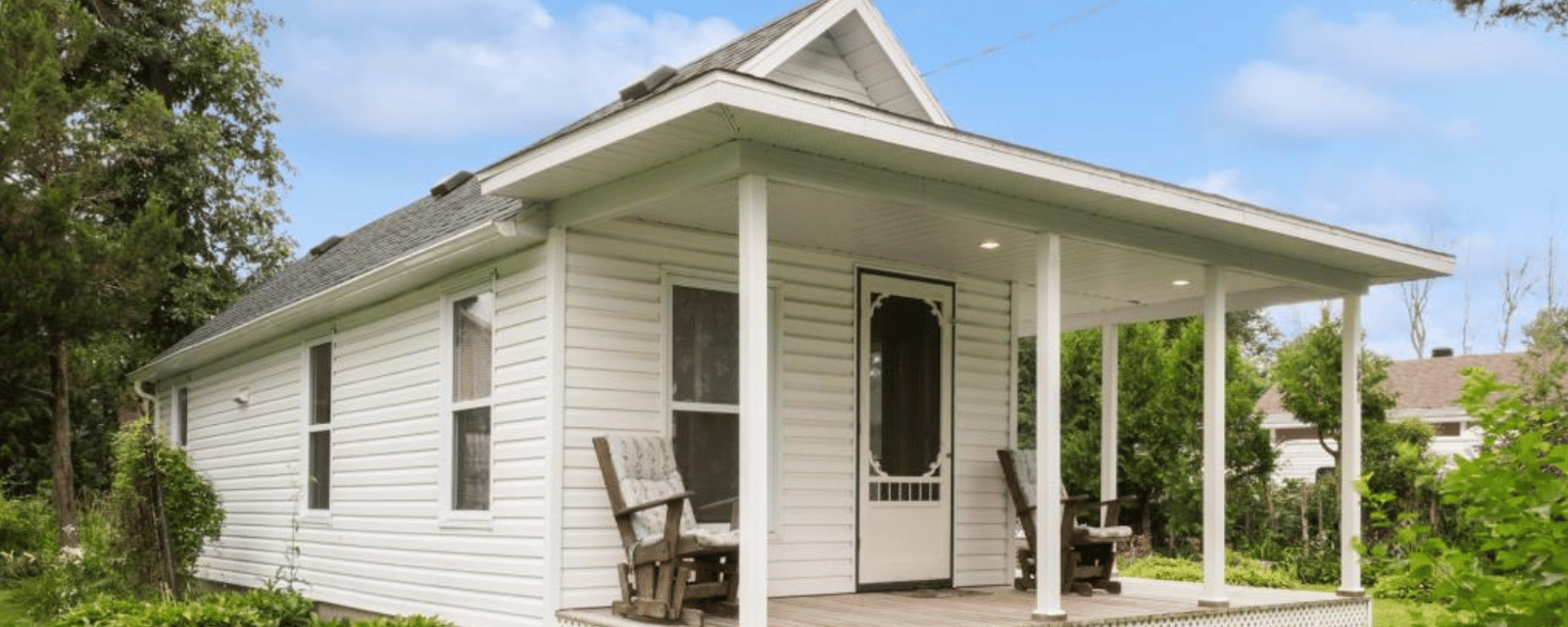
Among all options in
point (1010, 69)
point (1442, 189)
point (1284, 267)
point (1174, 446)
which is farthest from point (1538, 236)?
point (1284, 267)

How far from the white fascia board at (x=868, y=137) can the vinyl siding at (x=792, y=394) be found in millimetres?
923

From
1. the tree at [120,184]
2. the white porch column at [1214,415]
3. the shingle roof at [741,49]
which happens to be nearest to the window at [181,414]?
the tree at [120,184]

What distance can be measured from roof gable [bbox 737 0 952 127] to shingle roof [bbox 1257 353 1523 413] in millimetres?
16386

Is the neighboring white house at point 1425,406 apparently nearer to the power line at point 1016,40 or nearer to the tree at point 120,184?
the power line at point 1016,40

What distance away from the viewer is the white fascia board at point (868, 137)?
18.8 ft

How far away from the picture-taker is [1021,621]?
23.8 feet

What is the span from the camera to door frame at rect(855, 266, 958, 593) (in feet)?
28.6

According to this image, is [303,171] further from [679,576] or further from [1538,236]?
[1538,236]

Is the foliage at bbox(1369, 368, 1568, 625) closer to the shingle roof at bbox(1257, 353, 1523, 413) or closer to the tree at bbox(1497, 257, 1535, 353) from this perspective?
the shingle roof at bbox(1257, 353, 1523, 413)

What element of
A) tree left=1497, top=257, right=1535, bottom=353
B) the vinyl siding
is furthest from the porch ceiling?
tree left=1497, top=257, right=1535, bottom=353

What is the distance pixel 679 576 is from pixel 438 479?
8.36 feet

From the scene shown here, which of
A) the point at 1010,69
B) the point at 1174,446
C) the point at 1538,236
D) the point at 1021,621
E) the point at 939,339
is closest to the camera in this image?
the point at 1021,621

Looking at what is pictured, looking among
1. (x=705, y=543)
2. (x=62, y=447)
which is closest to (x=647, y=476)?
(x=705, y=543)

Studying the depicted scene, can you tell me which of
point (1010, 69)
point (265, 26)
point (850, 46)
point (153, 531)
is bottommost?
point (153, 531)
